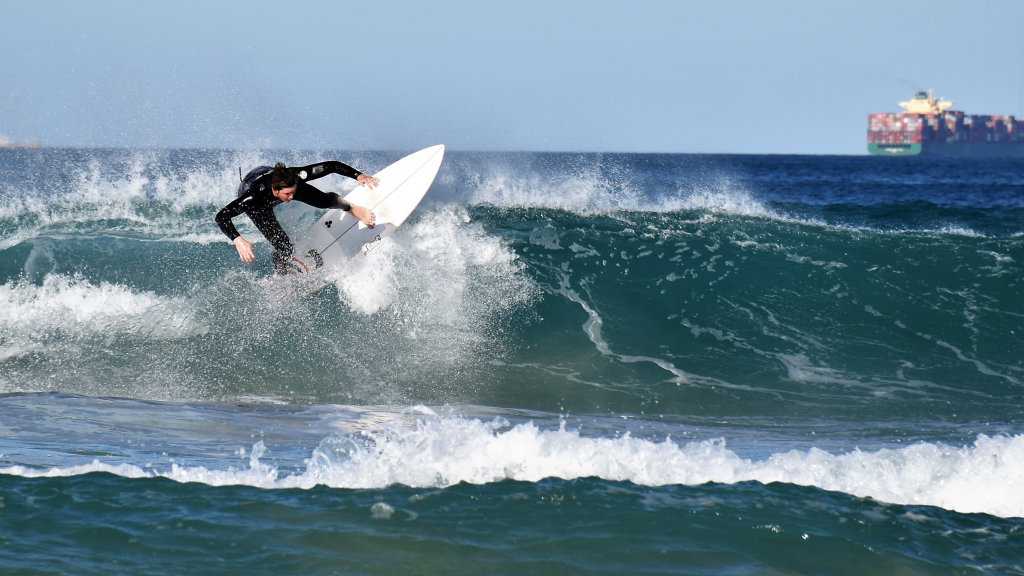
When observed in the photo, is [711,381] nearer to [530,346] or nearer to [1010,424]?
[530,346]

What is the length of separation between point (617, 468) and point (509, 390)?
12.0ft

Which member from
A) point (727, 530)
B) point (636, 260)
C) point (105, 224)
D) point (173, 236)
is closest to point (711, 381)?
point (636, 260)

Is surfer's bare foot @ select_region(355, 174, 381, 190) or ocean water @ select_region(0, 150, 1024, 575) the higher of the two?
surfer's bare foot @ select_region(355, 174, 381, 190)

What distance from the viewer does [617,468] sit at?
5477 millimetres

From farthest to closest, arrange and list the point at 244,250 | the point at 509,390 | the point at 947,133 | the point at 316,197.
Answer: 1. the point at 947,133
2. the point at 316,197
3. the point at 509,390
4. the point at 244,250

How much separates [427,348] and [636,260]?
3.52 metres

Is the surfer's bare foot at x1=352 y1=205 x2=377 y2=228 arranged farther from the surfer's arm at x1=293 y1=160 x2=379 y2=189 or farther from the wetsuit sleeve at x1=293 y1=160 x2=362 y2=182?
the wetsuit sleeve at x1=293 y1=160 x2=362 y2=182

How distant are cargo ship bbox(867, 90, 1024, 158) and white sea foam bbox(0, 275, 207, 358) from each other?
120 metres

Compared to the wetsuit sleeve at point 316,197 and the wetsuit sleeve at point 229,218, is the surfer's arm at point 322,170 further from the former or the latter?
the wetsuit sleeve at point 229,218

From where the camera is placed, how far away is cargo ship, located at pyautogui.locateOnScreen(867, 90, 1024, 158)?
119 meters

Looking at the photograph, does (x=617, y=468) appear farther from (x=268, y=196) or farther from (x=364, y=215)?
(x=364, y=215)

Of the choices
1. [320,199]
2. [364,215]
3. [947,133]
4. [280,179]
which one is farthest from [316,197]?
[947,133]

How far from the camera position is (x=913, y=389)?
9047 mm

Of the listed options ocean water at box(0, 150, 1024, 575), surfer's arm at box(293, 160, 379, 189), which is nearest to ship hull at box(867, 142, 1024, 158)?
ocean water at box(0, 150, 1024, 575)
